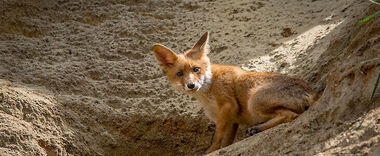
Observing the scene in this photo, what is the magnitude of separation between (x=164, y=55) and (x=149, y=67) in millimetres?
1239

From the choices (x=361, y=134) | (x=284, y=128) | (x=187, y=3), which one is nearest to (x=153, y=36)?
(x=187, y=3)

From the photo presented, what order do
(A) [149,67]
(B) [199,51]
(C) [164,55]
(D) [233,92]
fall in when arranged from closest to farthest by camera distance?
(D) [233,92] → (C) [164,55] → (B) [199,51] → (A) [149,67]

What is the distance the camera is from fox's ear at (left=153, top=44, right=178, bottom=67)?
18.4 feet

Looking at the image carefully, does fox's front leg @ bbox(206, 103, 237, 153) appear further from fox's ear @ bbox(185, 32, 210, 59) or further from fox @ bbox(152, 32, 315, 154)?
fox's ear @ bbox(185, 32, 210, 59)

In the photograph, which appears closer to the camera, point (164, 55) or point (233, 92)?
point (233, 92)

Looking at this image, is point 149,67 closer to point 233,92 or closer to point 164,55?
point 164,55

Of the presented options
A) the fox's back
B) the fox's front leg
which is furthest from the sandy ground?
the fox's front leg

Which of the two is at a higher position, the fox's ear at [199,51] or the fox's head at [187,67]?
the fox's ear at [199,51]

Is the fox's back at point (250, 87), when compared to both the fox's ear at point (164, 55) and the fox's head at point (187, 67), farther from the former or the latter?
the fox's ear at point (164, 55)

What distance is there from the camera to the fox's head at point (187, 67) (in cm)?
533

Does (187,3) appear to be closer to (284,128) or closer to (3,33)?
(3,33)

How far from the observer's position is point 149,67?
6.89 m

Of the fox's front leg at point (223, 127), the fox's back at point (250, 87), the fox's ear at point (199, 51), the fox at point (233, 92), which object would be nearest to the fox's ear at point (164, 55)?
the fox at point (233, 92)

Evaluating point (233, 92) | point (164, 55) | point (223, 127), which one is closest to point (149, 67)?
point (164, 55)
